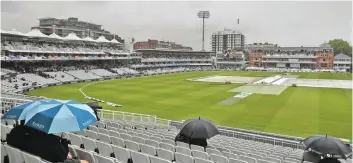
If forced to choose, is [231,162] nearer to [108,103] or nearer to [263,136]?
[263,136]

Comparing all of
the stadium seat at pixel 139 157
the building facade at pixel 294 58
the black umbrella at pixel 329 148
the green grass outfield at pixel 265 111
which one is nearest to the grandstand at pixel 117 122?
the stadium seat at pixel 139 157

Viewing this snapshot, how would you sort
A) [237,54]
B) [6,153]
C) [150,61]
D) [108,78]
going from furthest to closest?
[237,54], [150,61], [108,78], [6,153]

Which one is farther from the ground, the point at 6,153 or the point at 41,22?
the point at 41,22

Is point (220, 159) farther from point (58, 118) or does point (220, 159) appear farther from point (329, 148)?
point (58, 118)

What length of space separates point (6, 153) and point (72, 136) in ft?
7.58

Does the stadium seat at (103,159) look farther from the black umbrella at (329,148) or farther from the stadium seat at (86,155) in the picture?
the black umbrella at (329,148)

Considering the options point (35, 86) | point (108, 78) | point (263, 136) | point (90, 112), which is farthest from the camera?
point (108, 78)

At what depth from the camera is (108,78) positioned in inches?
2908

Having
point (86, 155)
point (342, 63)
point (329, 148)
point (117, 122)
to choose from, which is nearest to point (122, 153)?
point (86, 155)

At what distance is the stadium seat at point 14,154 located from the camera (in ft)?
17.9

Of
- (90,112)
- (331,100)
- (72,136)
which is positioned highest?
(90,112)

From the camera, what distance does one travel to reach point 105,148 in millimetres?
7230

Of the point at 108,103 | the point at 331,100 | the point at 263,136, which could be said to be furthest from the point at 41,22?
the point at 263,136

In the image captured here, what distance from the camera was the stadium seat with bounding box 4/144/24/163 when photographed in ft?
17.9
